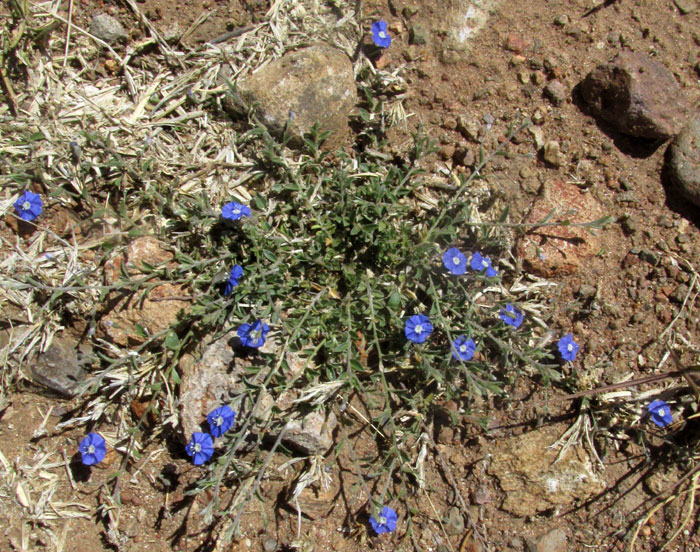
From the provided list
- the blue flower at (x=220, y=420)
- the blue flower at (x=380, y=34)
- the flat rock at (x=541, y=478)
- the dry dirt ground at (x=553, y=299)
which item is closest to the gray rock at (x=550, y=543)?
the dry dirt ground at (x=553, y=299)

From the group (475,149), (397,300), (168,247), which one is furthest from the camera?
(475,149)

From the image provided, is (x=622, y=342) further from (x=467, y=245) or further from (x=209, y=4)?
(x=209, y=4)

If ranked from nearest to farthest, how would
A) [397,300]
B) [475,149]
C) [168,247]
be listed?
[397,300] < [168,247] < [475,149]

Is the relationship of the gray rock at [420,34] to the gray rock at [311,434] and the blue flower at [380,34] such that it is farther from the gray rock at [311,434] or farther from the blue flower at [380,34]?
the gray rock at [311,434]

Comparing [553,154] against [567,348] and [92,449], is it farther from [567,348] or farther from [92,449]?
[92,449]

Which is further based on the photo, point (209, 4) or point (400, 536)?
point (209, 4)

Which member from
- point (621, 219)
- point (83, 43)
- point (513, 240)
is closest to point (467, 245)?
point (513, 240)

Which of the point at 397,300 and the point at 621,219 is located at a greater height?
the point at 621,219
